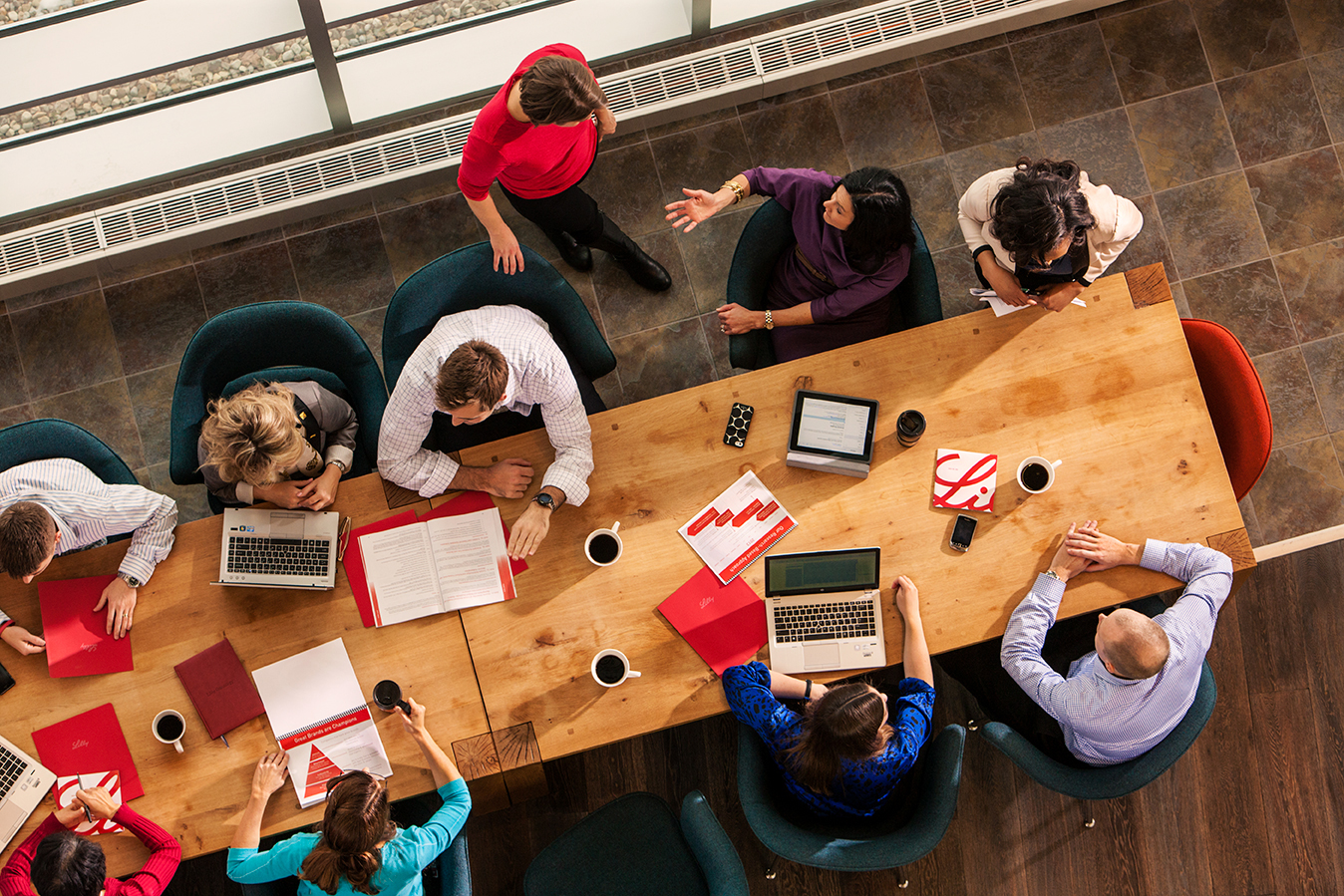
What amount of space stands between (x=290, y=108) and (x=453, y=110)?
1.97 ft

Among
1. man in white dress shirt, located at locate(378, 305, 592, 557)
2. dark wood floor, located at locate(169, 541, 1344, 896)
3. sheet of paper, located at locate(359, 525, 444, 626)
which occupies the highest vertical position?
man in white dress shirt, located at locate(378, 305, 592, 557)

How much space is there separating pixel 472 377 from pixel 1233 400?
2188 millimetres

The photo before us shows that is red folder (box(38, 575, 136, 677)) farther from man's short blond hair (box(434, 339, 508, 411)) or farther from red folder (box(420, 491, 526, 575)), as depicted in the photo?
man's short blond hair (box(434, 339, 508, 411))

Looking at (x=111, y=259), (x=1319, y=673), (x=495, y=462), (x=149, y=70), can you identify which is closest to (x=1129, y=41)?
(x=1319, y=673)

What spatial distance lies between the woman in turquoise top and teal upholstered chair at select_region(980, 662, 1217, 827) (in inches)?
61.4

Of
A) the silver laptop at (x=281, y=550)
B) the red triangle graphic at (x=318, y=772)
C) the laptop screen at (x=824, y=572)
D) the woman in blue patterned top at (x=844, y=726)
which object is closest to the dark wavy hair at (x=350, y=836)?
the red triangle graphic at (x=318, y=772)

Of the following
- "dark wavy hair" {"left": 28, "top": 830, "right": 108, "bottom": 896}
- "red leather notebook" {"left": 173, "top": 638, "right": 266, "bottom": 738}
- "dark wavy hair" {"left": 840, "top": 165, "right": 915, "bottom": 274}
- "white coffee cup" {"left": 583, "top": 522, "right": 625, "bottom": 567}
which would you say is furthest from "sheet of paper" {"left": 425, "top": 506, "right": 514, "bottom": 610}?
"dark wavy hair" {"left": 840, "top": 165, "right": 915, "bottom": 274}

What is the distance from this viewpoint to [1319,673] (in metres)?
3.22

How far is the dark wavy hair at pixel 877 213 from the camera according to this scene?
2449 mm

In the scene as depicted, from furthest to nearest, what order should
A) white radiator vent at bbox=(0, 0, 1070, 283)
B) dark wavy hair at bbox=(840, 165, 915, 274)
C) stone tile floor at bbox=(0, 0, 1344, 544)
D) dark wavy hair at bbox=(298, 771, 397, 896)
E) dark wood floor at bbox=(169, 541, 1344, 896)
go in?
stone tile floor at bbox=(0, 0, 1344, 544)
white radiator vent at bbox=(0, 0, 1070, 283)
dark wood floor at bbox=(169, 541, 1344, 896)
dark wavy hair at bbox=(840, 165, 915, 274)
dark wavy hair at bbox=(298, 771, 397, 896)

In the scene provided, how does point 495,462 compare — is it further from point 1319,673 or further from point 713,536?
point 1319,673

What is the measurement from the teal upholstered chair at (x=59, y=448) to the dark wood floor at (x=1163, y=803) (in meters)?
1.49

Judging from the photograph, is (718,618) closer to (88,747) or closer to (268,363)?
(268,363)

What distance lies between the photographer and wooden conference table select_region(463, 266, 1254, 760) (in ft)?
7.82
